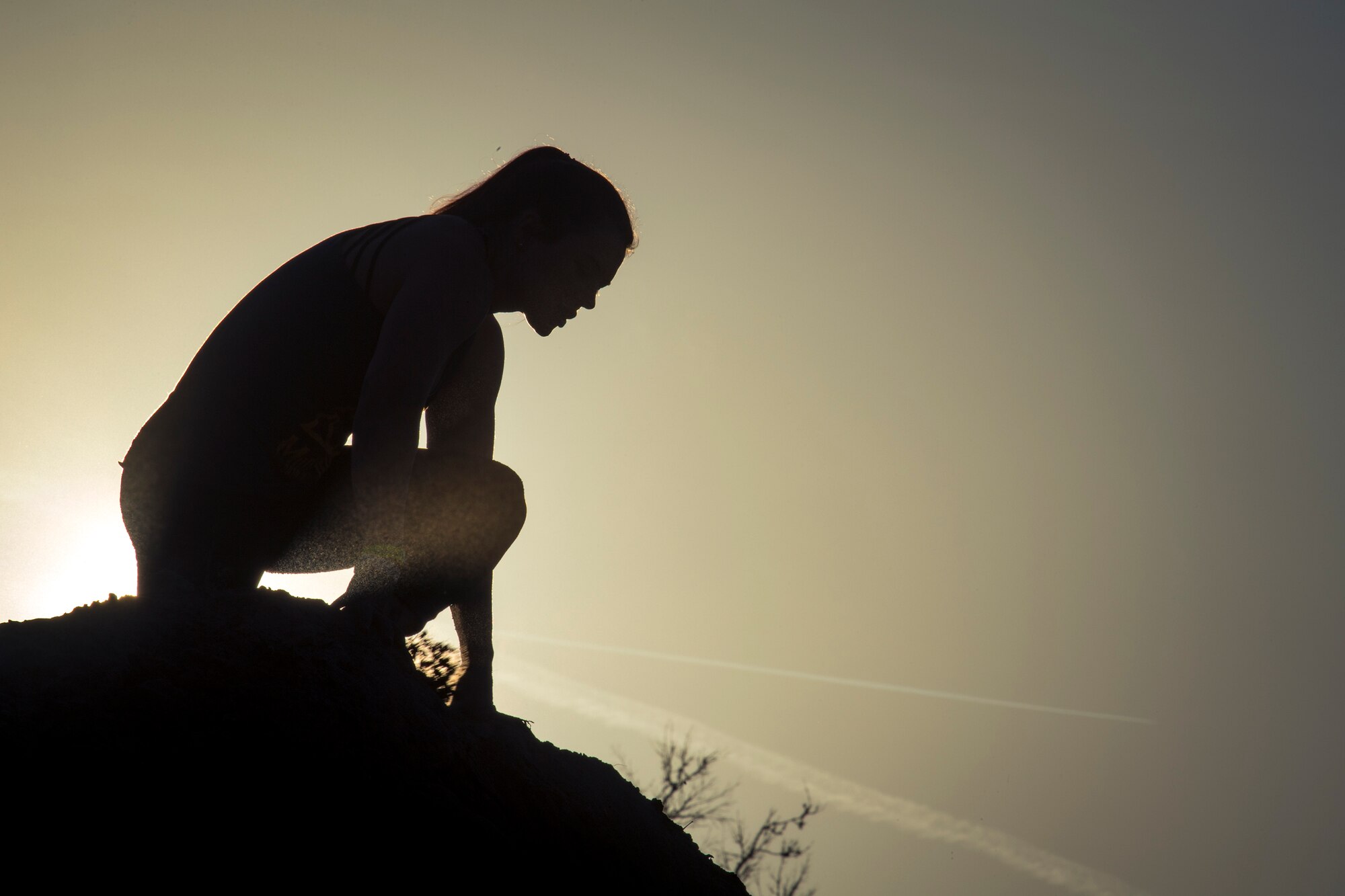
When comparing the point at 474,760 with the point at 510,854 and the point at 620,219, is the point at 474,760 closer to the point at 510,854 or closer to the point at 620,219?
the point at 510,854

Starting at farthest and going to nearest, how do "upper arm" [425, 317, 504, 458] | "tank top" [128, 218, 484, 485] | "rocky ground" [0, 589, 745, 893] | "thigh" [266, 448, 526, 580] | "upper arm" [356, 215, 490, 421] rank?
"upper arm" [425, 317, 504, 458]
"thigh" [266, 448, 526, 580]
"tank top" [128, 218, 484, 485]
"upper arm" [356, 215, 490, 421]
"rocky ground" [0, 589, 745, 893]

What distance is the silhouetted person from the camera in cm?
209

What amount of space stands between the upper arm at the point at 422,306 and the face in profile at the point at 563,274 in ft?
0.67

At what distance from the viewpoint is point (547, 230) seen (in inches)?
97.8

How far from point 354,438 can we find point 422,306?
298 millimetres

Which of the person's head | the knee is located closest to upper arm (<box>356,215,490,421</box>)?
the person's head

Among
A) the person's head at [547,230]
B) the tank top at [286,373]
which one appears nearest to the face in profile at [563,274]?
the person's head at [547,230]

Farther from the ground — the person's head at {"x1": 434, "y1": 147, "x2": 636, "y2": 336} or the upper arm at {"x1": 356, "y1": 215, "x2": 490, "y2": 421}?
the person's head at {"x1": 434, "y1": 147, "x2": 636, "y2": 336}

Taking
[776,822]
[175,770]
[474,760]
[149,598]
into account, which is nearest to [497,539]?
[474,760]

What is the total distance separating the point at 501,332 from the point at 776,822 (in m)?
19.8

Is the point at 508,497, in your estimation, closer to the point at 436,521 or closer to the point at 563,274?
the point at 436,521

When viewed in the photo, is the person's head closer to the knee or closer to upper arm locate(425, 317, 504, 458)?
upper arm locate(425, 317, 504, 458)

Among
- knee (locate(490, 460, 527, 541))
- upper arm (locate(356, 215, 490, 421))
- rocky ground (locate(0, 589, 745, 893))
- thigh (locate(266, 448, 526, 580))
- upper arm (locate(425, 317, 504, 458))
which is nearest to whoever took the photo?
rocky ground (locate(0, 589, 745, 893))

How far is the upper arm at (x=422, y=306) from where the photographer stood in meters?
2.06
